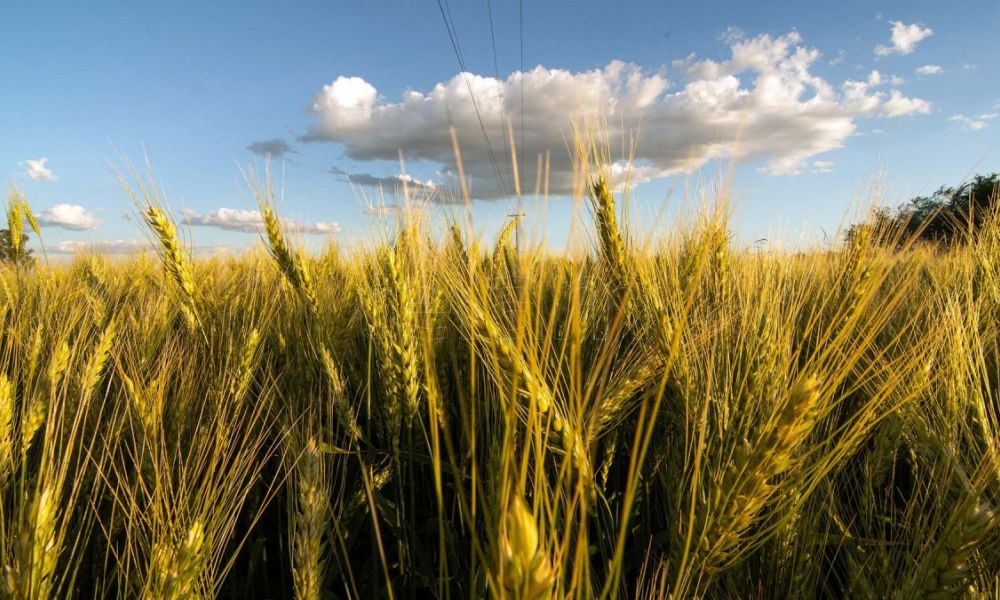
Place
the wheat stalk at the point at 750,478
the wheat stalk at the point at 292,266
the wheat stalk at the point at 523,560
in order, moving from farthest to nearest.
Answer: the wheat stalk at the point at 292,266 < the wheat stalk at the point at 750,478 < the wheat stalk at the point at 523,560

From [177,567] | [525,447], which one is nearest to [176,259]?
[177,567]

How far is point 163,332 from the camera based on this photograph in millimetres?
2104

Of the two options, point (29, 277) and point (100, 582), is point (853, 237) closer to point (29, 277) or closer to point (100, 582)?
point (100, 582)

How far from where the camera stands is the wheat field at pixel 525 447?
2.50ft

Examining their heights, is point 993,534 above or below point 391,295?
below

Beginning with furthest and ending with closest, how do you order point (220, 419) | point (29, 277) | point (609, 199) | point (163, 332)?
point (29, 277), point (163, 332), point (609, 199), point (220, 419)

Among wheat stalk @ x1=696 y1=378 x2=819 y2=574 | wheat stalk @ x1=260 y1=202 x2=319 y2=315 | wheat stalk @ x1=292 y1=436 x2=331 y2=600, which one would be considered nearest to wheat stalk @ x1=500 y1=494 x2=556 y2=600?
wheat stalk @ x1=696 y1=378 x2=819 y2=574

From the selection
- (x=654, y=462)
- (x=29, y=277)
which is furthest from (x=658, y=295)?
(x=29, y=277)

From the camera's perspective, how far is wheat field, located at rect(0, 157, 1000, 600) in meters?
0.76

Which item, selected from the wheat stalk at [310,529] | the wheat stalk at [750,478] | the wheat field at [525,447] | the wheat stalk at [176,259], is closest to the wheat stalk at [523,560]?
the wheat field at [525,447]

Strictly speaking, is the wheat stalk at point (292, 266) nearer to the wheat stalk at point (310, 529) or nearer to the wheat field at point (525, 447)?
the wheat field at point (525, 447)

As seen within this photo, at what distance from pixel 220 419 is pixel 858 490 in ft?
5.39

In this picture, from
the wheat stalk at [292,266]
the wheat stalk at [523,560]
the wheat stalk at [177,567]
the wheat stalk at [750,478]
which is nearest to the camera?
the wheat stalk at [523,560]

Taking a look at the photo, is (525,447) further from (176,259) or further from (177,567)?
(176,259)
